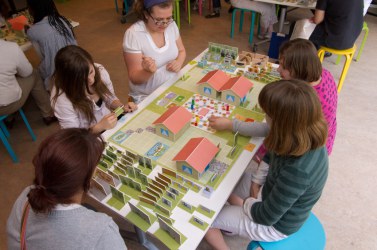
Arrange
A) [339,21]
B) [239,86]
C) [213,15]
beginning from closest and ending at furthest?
1. [239,86]
2. [339,21]
3. [213,15]

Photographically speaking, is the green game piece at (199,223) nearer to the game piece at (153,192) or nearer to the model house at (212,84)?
the game piece at (153,192)

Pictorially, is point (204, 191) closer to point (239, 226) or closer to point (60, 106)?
point (239, 226)

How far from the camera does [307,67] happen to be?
1.67 m

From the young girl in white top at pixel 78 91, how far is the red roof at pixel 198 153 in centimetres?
50

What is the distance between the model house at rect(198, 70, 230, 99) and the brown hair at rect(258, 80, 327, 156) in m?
0.66

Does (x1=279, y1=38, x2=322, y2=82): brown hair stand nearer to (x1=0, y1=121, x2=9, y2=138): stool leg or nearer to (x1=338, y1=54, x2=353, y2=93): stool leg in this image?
(x1=338, y1=54, x2=353, y2=93): stool leg

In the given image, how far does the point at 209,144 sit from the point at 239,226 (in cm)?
47

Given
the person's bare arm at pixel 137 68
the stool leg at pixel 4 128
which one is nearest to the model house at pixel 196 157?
the person's bare arm at pixel 137 68

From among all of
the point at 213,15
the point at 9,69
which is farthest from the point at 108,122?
the point at 213,15

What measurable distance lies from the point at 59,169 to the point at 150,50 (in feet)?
4.47

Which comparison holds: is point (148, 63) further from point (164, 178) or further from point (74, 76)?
point (164, 178)

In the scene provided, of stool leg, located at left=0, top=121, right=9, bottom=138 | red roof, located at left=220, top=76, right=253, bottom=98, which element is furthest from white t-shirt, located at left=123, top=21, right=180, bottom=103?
stool leg, located at left=0, top=121, right=9, bottom=138

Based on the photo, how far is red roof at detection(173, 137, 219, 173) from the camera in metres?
1.35

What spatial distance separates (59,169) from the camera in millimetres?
928
